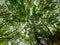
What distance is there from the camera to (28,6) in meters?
5.71

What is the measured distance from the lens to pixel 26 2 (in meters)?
5.71

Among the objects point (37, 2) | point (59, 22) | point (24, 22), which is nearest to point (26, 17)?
point (24, 22)

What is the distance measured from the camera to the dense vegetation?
5.54 m

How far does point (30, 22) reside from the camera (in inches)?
220

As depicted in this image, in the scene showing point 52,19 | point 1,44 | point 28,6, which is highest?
point 28,6

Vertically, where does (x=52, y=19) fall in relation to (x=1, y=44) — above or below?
above

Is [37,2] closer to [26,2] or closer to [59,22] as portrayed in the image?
[26,2]

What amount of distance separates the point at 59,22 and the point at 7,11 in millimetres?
1495

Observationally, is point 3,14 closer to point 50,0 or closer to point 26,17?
point 26,17

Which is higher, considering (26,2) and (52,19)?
(26,2)

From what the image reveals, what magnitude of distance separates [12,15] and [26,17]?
452 mm

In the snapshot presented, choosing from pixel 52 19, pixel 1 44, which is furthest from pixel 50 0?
pixel 1 44

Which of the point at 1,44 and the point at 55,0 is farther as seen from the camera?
the point at 55,0

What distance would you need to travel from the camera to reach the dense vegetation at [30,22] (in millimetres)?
5543
